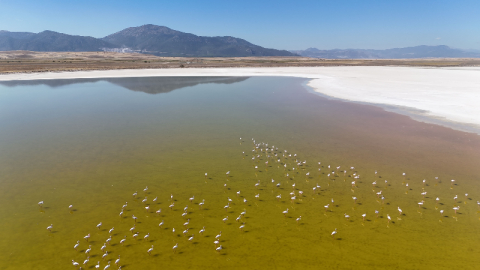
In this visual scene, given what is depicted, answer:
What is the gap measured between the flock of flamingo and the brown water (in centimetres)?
9

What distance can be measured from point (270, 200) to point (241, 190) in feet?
5.65

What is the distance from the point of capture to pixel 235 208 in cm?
1253

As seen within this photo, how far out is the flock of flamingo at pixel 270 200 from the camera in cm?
1023

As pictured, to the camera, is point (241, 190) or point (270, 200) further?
point (241, 190)

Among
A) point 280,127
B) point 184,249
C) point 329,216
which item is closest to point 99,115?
point 280,127

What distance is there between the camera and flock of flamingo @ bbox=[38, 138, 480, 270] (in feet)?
33.6

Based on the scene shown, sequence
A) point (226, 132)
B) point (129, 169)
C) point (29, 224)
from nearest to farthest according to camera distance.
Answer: point (29, 224) < point (129, 169) < point (226, 132)

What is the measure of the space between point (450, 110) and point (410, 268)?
88.0ft

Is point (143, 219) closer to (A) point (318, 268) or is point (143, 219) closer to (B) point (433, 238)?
(A) point (318, 268)

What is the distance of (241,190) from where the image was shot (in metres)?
14.1

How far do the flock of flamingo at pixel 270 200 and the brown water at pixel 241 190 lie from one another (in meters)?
0.09

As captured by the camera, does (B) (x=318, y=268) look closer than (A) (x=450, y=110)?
Yes

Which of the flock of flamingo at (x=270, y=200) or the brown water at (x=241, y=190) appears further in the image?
the flock of flamingo at (x=270, y=200)

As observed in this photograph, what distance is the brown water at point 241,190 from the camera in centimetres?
984
